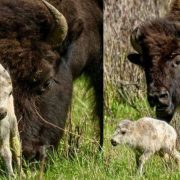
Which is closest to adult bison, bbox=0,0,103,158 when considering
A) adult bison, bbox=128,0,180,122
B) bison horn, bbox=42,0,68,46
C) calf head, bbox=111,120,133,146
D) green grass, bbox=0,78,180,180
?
bison horn, bbox=42,0,68,46

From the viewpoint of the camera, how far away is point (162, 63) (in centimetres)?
940

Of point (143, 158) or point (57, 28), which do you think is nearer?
point (143, 158)

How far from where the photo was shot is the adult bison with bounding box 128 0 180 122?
9.23m

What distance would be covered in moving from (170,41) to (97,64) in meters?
1.16

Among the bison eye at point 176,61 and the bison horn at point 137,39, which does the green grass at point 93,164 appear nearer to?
the bison horn at point 137,39

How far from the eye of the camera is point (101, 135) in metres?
10.7

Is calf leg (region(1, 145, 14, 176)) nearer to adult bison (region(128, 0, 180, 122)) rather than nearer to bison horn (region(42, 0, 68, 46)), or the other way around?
bison horn (region(42, 0, 68, 46))

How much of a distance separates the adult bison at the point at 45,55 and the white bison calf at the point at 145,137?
48.7 inches

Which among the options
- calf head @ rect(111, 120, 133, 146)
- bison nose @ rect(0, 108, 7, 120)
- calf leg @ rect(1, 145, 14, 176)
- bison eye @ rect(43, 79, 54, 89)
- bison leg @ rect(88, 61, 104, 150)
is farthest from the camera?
bison leg @ rect(88, 61, 104, 150)

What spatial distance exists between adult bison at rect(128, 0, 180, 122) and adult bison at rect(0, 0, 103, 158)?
661 millimetres

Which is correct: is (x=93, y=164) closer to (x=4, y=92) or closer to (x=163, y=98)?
(x=163, y=98)

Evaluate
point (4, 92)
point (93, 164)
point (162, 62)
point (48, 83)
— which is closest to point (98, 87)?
point (162, 62)

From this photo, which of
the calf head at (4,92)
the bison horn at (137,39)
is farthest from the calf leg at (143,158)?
the bison horn at (137,39)

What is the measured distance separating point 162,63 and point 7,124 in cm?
254
